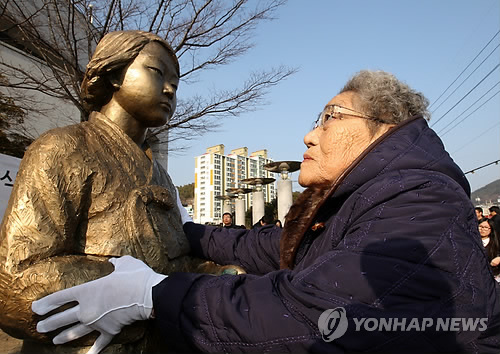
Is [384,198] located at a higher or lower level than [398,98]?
lower

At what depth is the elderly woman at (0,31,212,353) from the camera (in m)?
1.41

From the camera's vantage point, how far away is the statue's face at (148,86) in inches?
76.1

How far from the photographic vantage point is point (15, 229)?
1.45 meters

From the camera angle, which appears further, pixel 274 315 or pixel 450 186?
pixel 450 186

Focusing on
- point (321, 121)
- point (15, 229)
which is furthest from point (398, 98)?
point (15, 229)

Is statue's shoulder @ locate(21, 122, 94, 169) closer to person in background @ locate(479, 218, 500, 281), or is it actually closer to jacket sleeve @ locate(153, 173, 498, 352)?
jacket sleeve @ locate(153, 173, 498, 352)

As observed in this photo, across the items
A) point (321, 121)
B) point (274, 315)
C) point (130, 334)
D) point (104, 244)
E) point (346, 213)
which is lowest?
point (130, 334)

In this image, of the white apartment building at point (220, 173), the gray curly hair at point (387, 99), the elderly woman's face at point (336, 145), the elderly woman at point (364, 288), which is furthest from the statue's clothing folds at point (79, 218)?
the white apartment building at point (220, 173)

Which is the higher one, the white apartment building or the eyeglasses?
the white apartment building

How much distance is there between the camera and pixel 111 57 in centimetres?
191

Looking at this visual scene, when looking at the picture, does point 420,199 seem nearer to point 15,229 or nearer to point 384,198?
point 384,198

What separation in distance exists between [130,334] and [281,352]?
75 centimetres

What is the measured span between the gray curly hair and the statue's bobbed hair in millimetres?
1274

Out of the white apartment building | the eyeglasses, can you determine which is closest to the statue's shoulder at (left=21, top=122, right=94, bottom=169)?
the eyeglasses
